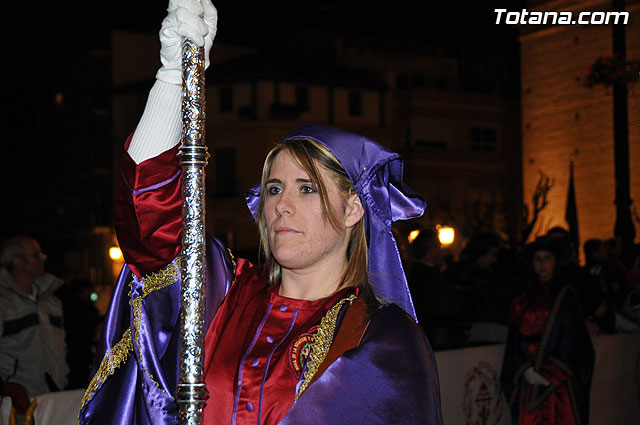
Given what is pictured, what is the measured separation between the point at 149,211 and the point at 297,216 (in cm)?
42

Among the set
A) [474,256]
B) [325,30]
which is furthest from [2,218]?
[474,256]

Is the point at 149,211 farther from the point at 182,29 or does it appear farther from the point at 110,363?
the point at 182,29

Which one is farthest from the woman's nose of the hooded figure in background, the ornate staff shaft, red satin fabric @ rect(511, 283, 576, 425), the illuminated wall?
the illuminated wall

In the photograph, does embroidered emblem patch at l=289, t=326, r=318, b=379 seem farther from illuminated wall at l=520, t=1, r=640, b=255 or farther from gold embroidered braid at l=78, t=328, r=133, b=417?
illuminated wall at l=520, t=1, r=640, b=255

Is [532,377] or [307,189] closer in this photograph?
[307,189]

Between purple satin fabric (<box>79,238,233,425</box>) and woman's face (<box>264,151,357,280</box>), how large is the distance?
0.27 meters

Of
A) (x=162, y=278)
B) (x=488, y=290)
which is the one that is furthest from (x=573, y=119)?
(x=162, y=278)

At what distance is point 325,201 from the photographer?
2.44 m

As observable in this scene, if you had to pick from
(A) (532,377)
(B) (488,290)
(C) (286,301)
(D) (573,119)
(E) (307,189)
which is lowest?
(A) (532,377)

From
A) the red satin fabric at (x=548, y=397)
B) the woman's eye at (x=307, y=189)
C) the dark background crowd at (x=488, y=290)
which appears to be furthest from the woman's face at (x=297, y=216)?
the dark background crowd at (x=488, y=290)

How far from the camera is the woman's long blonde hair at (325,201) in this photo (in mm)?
2447

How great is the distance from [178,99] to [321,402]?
89 centimetres

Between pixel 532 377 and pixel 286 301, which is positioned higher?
pixel 286 301

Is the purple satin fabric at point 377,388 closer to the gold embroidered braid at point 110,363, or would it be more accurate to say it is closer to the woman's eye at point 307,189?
the woman's eye at point 307,189
